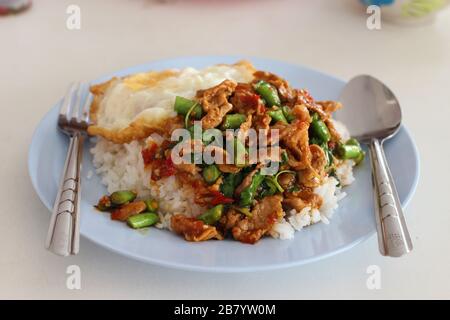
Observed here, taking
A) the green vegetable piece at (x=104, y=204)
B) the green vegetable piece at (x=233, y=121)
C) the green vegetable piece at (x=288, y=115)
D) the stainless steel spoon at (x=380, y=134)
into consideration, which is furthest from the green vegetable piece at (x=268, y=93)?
the green vegetable piece at (x=104, y=204)

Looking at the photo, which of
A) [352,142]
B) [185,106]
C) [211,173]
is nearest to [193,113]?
[185,106]

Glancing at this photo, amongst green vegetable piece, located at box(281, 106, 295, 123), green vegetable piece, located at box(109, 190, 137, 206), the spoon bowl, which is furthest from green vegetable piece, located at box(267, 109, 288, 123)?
green vegetable piece, located at box(109, 190, 137, 206)

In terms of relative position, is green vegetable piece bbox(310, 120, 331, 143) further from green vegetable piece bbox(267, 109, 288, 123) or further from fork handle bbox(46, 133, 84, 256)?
fork handle bbox(46, 133, 84, 256)

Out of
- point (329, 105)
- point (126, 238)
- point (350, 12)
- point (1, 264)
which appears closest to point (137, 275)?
point (126, 238)

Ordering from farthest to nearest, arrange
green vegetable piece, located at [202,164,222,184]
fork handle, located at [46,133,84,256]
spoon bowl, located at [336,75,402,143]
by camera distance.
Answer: spoon bowl, located at [336,75,402,143]
green vegetable piece, located at [202,164,222,184]
fork handle, located at [46,133,84,256]

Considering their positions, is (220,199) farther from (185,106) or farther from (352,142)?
(352,142)
